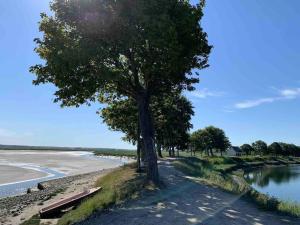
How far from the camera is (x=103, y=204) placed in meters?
20.8

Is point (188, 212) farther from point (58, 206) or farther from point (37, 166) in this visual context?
point (37, 166)

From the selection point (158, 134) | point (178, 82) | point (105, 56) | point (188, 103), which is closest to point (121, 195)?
point (105, 56)

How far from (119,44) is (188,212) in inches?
477

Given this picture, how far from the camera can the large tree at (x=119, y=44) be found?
23547 millimetres

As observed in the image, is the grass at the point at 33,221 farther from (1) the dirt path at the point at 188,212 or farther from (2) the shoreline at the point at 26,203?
(1) the dirt path at the point at 188,212

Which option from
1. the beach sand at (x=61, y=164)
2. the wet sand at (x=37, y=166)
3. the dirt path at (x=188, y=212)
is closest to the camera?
the dirt path at (x=188, y=212)

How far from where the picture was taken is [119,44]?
24.7m

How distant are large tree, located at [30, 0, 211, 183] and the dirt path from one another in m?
5.64

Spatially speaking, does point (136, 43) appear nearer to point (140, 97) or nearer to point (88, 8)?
point (88, 8)

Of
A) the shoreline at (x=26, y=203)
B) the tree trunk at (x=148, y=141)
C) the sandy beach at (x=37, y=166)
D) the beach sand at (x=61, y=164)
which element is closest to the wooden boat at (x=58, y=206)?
the shoreline at (x=26, y=203)

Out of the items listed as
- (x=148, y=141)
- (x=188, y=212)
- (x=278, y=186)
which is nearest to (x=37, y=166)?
(x=278, y=186)

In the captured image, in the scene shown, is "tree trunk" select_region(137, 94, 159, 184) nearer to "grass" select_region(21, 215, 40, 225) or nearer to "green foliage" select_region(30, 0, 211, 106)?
"green foliage" select_region(30, 0, 211, 106)

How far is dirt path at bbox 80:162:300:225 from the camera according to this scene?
1634 cm

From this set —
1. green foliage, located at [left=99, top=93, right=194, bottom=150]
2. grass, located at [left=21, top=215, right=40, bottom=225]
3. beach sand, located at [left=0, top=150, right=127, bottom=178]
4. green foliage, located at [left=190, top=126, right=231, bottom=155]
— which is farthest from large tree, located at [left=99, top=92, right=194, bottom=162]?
green foliage, located at [left=190, top=126, right=231, bottom=155]
